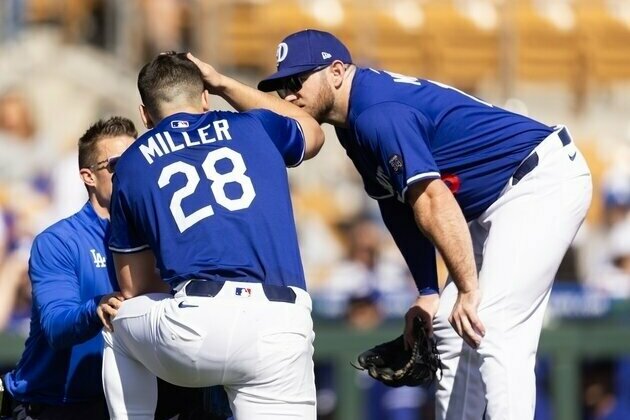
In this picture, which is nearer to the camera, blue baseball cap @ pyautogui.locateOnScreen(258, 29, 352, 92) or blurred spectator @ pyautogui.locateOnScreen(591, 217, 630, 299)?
blue baseball cap @ pyautogui.locateOnScreen(258, 29, 352, 92)

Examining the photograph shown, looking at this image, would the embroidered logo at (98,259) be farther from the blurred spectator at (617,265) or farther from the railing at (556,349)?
the blurred spectator at (617,265)

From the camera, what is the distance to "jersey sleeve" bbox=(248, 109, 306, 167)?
4234 mm

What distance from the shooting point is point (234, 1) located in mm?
11750

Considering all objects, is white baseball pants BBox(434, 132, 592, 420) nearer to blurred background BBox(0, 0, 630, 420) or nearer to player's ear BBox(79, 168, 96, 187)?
player's ear BBox(79, 168, 96, 187)

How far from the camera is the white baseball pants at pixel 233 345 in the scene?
3.96 m

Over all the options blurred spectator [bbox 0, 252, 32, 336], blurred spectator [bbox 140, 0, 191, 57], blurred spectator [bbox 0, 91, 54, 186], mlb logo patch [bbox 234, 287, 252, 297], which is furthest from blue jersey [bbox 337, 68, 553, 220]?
blurred spectator [bbox 140, 0, 191, 57]

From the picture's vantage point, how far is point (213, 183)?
4.05 m

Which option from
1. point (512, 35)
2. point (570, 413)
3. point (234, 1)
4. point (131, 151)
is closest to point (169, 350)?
point (131, 151)

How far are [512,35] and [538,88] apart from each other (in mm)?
637

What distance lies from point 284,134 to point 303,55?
573mm

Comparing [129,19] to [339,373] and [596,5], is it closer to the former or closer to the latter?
[339,373]

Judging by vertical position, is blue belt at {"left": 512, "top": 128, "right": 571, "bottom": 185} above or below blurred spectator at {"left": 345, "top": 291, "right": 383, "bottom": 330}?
above

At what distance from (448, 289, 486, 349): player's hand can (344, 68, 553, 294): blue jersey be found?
0.46 meters

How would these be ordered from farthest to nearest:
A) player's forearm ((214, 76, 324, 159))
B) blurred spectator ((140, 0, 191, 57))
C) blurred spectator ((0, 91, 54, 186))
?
1. blurred spectator ((140, 0, 191, 57))
2. blurred spectator ((0, 91, 54, 186))
3. player's forearm ((214, 76, 324, 159))
